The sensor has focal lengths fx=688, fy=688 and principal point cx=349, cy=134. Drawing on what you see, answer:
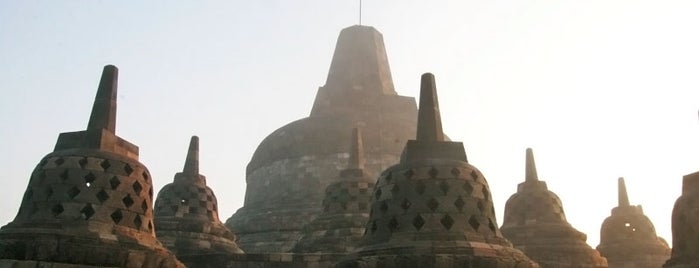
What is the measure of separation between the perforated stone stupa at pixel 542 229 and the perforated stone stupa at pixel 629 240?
159 inches

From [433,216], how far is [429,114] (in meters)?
2.06

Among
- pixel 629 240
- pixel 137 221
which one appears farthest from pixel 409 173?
pixel 629 240

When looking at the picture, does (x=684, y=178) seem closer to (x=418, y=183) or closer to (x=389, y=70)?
(x=418, y=183)

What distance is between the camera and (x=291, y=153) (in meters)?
27.3

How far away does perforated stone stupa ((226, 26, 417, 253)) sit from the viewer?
24.6 m

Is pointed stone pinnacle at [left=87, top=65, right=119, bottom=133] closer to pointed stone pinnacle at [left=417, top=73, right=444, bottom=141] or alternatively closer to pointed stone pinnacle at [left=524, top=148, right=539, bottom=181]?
pointed stone pinnacle at [left=417, top=73, right=444, bottom=141]

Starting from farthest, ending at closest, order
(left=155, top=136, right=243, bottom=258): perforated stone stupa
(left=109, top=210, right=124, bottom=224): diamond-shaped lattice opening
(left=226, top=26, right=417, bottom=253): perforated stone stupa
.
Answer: (left=226, top=26, right=417, bottom=253): perforated stone stupa < (left=155, top=136, right=243, bottom=258): perforated stone stupa < (left=109, top=210, right=124, bottom=224): diamond-shaped lattice opening

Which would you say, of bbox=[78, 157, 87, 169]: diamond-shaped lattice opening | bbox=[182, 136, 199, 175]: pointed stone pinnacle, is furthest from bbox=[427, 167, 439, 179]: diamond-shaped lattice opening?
bbox=[182, 136, 199, 175]: pointed stone pinnacle

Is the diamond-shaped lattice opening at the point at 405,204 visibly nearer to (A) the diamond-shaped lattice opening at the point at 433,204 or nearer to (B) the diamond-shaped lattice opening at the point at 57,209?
(A) the diamond-shaped lattice opening at the point at 433,204

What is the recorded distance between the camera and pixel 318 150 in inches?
1054

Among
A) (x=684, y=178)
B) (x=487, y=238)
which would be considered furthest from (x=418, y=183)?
(x=684, y=178)

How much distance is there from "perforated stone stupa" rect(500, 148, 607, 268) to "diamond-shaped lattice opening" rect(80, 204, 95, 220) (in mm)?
12765

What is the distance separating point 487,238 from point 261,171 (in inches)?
731

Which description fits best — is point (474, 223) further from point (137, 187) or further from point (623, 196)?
point (623, 196)
